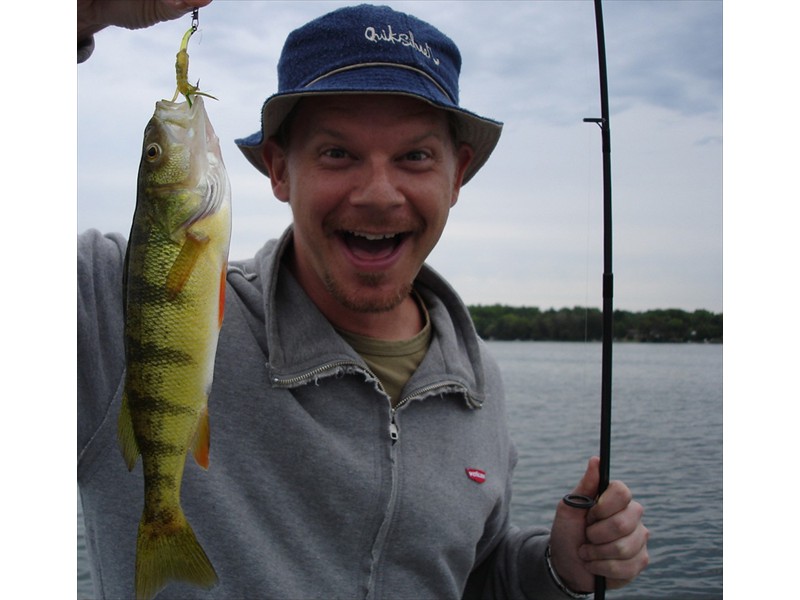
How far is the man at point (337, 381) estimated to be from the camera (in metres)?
2.20

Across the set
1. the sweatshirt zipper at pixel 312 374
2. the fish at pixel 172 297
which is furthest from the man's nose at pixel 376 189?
the fish at pixel 172 297

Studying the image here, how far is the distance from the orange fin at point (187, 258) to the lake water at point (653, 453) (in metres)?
2.40

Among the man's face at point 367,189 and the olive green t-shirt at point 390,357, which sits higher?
the man's face at point 367,189

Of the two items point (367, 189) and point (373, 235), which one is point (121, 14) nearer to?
point (367, 189)

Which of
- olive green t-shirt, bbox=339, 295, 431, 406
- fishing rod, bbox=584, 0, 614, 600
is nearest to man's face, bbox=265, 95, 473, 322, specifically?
olive green t-shirt, bbox=339, 295, 431, 406

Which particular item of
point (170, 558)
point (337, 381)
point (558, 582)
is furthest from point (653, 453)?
point (170, 558)

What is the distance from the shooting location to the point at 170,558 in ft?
5.30

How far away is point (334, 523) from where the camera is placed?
2332mm

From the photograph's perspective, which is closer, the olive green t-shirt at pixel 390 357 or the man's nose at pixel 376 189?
the man's nose at pixel 376 189

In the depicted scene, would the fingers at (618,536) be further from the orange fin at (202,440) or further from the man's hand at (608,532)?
the orange fin at (202,440)

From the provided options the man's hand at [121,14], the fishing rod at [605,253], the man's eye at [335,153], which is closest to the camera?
the man's hand at [121,14]

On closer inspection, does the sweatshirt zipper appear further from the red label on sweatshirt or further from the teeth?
the red label on sweatshirt

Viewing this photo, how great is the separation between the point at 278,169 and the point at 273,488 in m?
1.12
